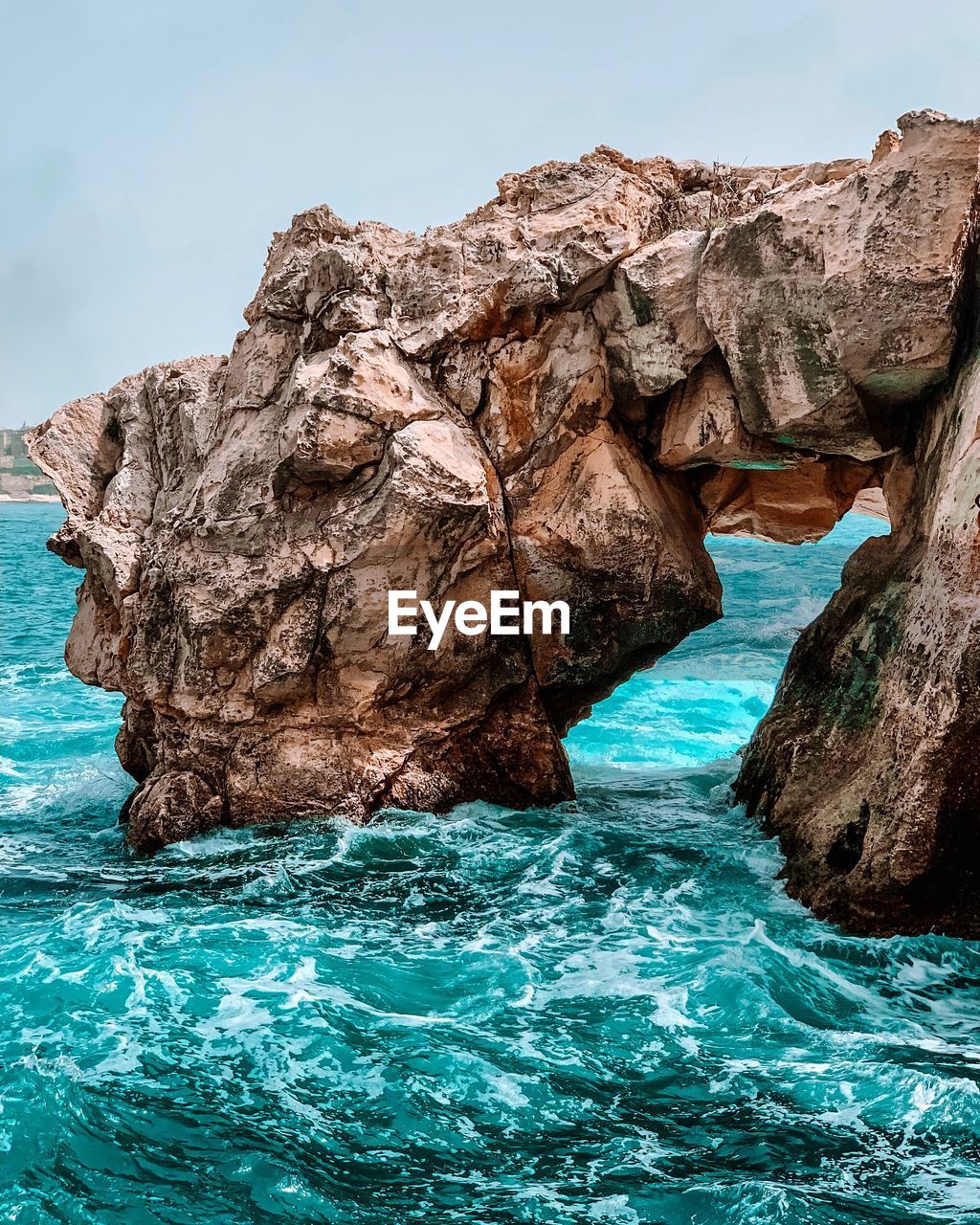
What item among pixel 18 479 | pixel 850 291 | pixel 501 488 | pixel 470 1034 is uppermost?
pixel 18 479

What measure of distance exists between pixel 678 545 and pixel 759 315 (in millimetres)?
2540

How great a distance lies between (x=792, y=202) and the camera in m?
8.88

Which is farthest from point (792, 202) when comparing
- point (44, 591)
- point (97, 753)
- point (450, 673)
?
point (44, 591)

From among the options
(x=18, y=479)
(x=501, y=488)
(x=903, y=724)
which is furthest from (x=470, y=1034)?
(x=18, y=479)

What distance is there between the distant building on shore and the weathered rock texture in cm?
6856

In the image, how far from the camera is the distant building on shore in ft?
247

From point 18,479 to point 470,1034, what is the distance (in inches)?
3067

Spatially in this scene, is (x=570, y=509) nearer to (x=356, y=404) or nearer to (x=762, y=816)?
(x=356, y=404)

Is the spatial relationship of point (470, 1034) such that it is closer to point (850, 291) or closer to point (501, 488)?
point (501, 488)

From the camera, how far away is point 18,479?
76.7m

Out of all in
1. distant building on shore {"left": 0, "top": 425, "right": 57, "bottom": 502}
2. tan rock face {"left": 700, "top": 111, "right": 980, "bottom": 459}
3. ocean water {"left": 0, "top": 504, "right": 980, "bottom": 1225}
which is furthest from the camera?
distant building on shore {"left": 0, "top": 425, "right": 57, "bottom": 502}

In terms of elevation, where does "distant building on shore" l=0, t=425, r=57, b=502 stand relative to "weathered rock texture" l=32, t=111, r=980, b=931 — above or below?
above

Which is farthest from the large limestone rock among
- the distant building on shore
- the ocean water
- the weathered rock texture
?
the distant building on shore

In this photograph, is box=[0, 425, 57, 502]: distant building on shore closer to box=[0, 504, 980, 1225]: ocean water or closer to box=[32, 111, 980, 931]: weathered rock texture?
box=[32, 111, 980, 931]: weathered rock texture
